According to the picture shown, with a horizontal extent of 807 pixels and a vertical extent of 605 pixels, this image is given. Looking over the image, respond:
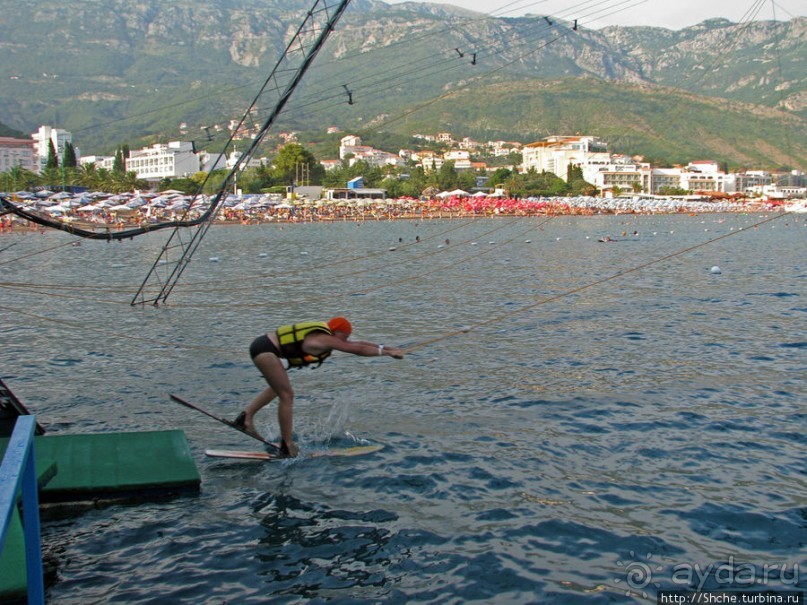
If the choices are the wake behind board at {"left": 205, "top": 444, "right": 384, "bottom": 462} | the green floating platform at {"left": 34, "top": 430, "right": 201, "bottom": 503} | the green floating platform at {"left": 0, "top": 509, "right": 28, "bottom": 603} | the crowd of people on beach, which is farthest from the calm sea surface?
the crowd of people on beach

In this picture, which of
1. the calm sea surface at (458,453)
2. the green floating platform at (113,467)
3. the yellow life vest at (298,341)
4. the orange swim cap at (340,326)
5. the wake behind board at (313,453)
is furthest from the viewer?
the wake behind board at (313,453)

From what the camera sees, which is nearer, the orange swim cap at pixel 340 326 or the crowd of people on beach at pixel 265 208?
the orange swim cap at pixel 340 326

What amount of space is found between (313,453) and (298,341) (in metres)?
2.32

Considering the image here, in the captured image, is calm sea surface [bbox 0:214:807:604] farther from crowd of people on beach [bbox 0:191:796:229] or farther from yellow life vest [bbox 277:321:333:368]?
crowd of people on beach [bbox 0:191:796:229]

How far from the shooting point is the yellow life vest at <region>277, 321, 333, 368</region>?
38.7 feet

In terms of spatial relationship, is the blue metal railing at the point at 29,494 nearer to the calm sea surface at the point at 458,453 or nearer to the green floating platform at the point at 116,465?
the calm sea surface at the point at 458,453

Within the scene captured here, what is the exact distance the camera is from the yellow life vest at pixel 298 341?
11805 millimetres

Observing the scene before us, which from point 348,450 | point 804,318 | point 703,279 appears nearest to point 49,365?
→ point 348,450

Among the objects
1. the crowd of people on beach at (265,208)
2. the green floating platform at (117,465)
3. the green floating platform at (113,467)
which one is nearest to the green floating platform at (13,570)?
the green floating platform at (113,467)

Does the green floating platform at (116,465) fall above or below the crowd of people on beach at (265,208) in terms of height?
below

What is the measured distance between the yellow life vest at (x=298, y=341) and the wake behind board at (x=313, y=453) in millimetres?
1841

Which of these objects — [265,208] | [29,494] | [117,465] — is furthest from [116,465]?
[265,208]

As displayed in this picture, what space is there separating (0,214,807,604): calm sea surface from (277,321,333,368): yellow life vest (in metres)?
1.88

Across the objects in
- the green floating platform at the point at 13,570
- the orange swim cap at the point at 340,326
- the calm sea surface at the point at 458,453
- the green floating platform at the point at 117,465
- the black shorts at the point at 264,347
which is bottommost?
the calm sea surface at the point at 458,453
